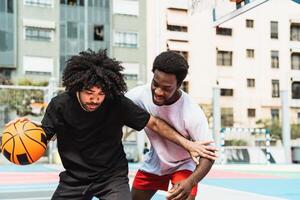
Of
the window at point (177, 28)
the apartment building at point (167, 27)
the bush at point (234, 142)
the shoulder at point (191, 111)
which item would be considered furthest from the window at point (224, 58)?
the shoulder at point (191, 111)

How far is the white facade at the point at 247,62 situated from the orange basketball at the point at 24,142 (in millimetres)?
39503

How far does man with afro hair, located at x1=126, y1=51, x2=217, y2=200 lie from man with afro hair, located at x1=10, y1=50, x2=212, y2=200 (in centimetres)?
19

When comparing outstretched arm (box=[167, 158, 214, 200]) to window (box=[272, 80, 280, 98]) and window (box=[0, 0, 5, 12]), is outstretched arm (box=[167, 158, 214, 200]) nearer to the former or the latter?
window (box=[0, 0, 5, 12])

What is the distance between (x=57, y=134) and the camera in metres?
3.92

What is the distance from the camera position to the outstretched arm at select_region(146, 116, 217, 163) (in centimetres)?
395

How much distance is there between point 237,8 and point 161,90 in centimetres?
755

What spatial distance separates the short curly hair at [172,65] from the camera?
3871mm

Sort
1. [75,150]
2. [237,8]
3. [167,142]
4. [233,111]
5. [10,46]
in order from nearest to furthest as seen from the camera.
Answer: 1. [75,150]
2. [167,142]
3. [237,8]
4. [10,46]
5. [233,111]

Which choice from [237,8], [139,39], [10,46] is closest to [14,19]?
[10,46]

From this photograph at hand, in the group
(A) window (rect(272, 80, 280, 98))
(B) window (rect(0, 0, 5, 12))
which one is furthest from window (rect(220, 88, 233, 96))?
(B) window (rect(0, 0, 5, 12))

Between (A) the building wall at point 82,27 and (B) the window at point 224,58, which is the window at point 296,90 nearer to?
(B) the window at point 224,58

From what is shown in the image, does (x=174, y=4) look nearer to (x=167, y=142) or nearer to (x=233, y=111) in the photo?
(x=233, y=111)

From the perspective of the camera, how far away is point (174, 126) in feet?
13.7

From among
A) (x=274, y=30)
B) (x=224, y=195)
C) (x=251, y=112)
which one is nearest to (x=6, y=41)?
(x=251, y=112)
